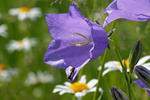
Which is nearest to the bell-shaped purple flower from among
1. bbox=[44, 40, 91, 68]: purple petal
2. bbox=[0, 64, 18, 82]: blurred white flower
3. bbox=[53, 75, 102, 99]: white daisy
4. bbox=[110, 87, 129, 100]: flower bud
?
bbox=[44, 40, 91, 68]: purple petal

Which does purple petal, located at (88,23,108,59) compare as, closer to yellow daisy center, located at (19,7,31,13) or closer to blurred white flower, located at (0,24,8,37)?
blurred white flower, located at (0,24,8,37)

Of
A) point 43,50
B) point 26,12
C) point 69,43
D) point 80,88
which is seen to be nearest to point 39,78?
point 43,50

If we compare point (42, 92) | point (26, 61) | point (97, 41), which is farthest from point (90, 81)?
point (26, 61)

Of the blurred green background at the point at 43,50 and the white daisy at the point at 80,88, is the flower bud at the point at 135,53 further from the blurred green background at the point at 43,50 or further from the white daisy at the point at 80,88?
the white daisy at the point at 80,88

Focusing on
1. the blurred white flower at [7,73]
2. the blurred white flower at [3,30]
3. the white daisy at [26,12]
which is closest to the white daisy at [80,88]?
the blurred white flower at [7,73]

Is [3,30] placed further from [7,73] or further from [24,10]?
[7,73]

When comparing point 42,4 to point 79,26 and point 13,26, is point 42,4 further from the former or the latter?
point 79,26
